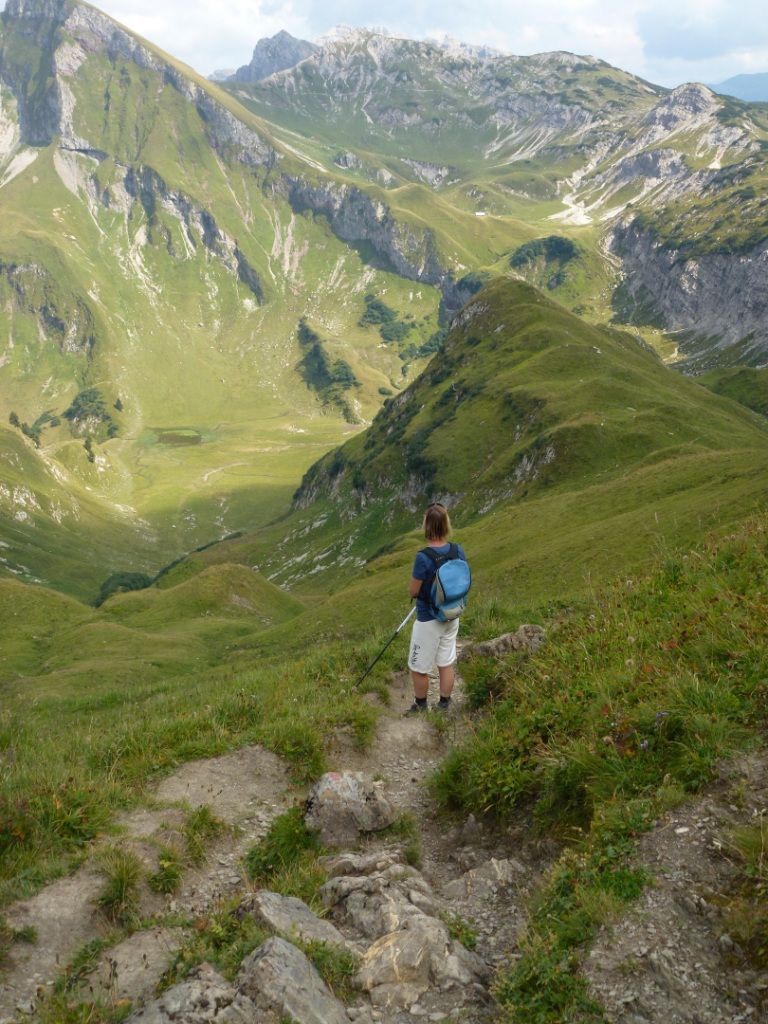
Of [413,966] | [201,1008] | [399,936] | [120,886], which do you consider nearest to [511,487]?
[120,886]

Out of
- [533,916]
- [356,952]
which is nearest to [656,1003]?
[533,916]

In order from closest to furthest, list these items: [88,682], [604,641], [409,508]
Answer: [604,641], [88,682], [409,508]

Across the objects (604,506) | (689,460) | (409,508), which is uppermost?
(689,460)

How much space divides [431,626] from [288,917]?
7186mm

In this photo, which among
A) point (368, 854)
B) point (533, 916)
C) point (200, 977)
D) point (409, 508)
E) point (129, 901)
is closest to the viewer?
point (200, 977)

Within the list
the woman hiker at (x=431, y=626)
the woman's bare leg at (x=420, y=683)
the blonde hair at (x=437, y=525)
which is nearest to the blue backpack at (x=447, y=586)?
the woman hiker at (x=431, y=626)

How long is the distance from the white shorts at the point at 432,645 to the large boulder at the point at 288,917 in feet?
22.2

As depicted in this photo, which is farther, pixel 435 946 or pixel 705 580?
pixel 705 580

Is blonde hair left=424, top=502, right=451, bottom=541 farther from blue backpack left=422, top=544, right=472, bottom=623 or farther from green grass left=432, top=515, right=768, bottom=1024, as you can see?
green grass left=432, top=515, right=768, bottom=1024

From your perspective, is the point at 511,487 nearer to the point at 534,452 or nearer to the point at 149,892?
the point at 534,452

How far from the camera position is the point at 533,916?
24.0 ft

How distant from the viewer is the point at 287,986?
21.3 feet

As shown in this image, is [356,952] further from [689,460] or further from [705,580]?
[689,460]

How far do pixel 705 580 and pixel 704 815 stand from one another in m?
6.36
